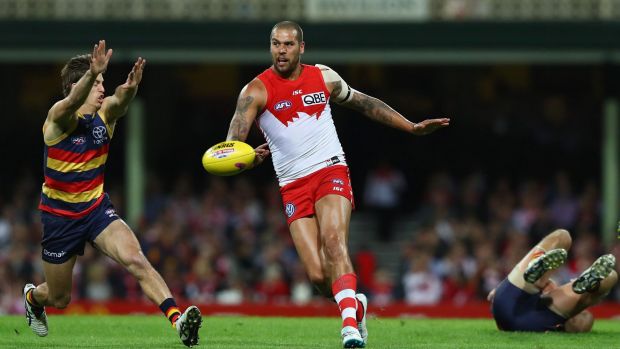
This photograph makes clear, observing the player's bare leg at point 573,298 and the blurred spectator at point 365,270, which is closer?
the player's bare leg at point 573,298

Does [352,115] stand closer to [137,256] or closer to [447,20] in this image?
[447,20]

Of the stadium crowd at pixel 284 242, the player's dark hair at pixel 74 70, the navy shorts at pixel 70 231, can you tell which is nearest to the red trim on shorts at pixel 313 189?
the navy shorts at pixel 70 231

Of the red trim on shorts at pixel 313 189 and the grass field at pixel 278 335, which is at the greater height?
the red trim on shorts at pixel 313 189

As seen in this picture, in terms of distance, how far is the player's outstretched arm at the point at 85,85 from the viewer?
10.2 m

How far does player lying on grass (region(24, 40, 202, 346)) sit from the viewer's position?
1077 centimetres

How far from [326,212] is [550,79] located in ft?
51.7

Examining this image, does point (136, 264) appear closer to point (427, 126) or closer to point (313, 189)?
point (313, 189)

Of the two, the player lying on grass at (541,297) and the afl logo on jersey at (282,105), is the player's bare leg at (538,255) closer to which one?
the player lying on grass at (541,297)

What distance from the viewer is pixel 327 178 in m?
11.0

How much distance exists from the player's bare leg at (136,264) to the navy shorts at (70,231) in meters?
0.08

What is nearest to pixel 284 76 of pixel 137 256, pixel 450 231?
pixel 137 256

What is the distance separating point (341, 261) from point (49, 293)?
2574 mm

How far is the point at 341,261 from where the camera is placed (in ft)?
34.3

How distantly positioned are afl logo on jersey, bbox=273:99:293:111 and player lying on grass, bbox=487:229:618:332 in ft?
8.07
